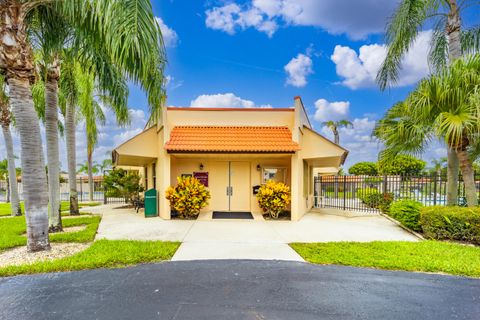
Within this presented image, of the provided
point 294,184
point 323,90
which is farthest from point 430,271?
point 323,90

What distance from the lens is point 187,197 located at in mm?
11453

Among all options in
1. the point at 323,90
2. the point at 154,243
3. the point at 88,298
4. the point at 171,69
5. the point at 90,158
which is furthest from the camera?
the point at 90,158

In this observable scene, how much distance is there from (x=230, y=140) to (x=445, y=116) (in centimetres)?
781

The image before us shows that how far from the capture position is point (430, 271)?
18.2 ft

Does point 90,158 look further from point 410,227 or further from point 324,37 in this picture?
point 410,227

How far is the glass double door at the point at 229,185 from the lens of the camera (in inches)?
520

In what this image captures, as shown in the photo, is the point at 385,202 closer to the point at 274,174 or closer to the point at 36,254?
the point at 274,174

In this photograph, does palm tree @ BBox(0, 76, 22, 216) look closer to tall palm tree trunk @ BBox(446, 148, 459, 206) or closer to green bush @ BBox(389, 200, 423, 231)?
green bush @ BBox(389, 200, 423, 231)

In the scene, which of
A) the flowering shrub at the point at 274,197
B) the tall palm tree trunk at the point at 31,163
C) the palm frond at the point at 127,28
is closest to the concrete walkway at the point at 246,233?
the flowering shrub at the point at 274,197

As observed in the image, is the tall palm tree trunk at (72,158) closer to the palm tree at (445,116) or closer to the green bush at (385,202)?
the palm tree at (445,116)

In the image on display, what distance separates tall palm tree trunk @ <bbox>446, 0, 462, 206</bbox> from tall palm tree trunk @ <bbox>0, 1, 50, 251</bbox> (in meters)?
13.0

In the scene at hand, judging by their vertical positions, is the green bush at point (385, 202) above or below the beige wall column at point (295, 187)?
below

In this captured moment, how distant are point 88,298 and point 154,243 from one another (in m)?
3.24

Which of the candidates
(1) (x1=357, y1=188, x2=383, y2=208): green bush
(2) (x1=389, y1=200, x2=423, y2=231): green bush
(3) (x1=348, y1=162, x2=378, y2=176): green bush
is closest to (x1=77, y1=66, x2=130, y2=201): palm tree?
(2) (x1=389, y1=200, x2=423, y2=231): green bush
